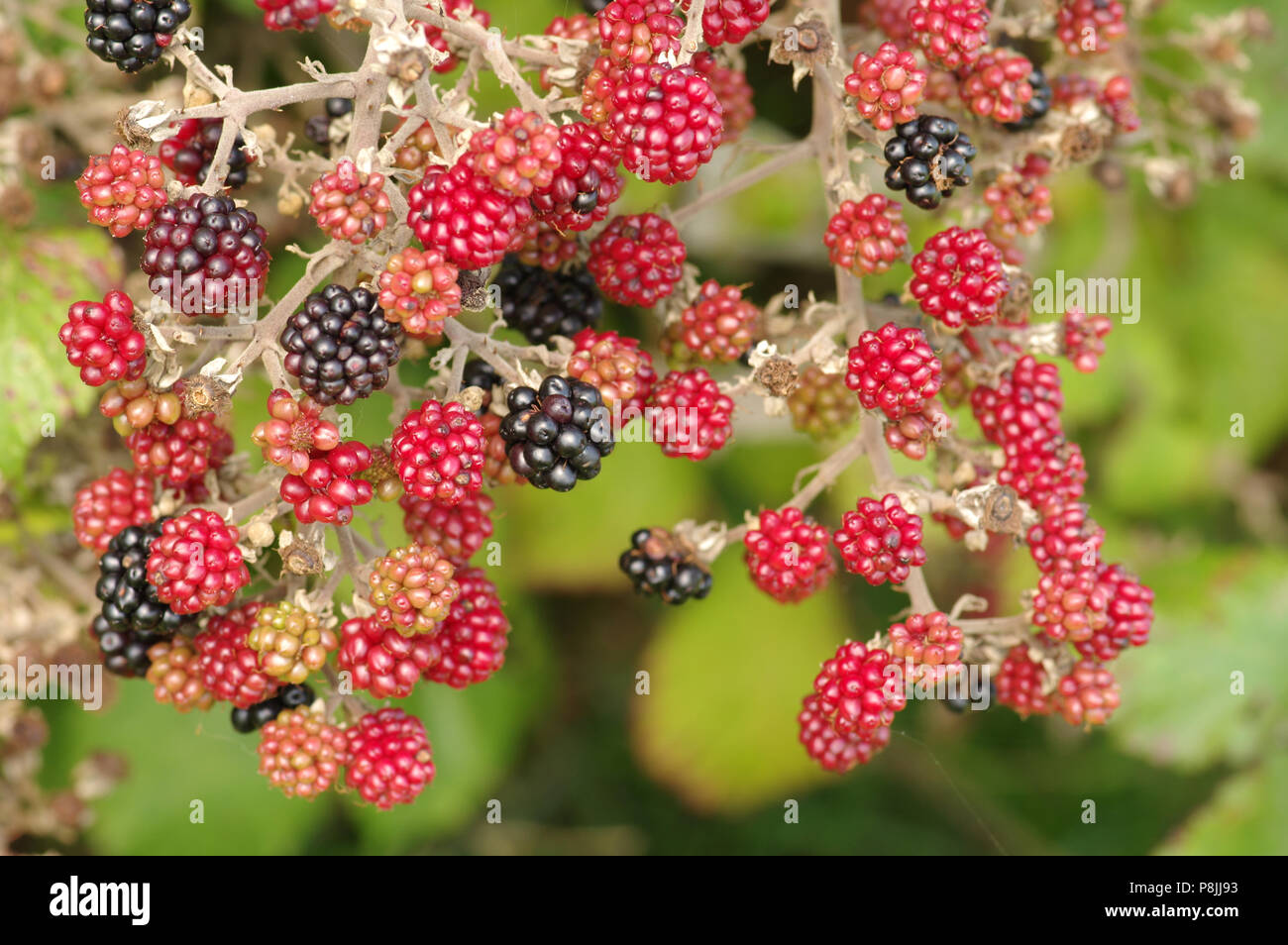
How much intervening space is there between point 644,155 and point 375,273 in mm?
375

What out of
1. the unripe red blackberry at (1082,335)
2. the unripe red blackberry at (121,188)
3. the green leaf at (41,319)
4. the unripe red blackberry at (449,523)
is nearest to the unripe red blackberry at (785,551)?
the unripe red blackberry at (449,523)

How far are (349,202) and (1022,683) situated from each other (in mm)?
1201

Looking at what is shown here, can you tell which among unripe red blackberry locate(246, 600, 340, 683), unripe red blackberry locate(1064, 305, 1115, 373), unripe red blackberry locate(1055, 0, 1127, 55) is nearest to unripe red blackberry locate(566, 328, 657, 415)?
unripe red blackberry locate(246, 600, 340, 683)

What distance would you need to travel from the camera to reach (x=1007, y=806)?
3.05 metres

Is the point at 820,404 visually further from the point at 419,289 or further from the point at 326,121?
the point at 326,121

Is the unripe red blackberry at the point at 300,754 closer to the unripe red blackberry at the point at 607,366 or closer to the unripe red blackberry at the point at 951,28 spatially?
the unripe red blackberry at the point at 607,366

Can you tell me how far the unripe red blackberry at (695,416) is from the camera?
1456mm

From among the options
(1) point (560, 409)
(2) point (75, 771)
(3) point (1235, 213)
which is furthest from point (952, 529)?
(3) point (1235, 213)

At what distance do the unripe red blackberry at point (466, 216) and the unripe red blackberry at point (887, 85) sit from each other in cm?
49

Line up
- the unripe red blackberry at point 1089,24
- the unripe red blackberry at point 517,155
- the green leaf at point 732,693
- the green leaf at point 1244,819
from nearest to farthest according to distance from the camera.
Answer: the unripe red blackberry at point 517,155, the unripe red blackberry at point 1089,24, the green leaf at point 1244,819, the green leaf at point 732,693

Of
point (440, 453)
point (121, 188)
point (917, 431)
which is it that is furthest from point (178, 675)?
Answer: point (917, 431)
